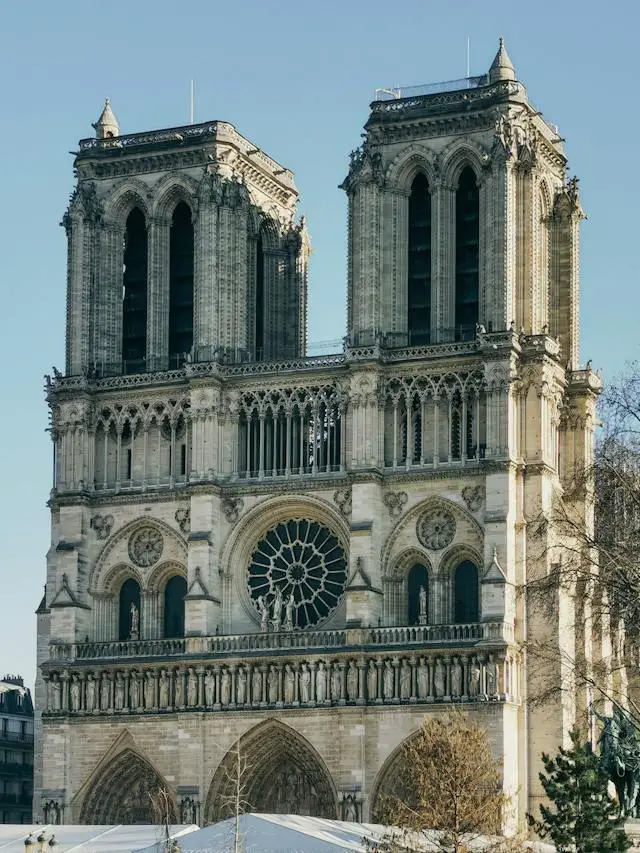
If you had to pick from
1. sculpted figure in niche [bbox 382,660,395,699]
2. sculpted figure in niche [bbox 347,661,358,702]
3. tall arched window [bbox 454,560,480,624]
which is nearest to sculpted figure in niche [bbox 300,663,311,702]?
sculpted figure in niche [bbox 347,661,358,702]

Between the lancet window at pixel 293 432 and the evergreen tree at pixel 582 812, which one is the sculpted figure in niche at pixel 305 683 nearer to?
the lancet window at pixel 293 432

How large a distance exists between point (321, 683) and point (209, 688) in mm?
3610

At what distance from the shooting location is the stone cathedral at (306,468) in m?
65.4

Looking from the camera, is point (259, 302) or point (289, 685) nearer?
point (289, 685)

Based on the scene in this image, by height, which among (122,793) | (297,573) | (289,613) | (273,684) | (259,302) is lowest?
(122,793)

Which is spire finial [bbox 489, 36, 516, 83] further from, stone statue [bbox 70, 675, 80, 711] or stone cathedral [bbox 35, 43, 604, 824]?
stone statue [bbox 70, 675, 80, 711]

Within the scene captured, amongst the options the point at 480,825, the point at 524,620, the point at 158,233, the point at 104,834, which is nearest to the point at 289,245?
the point at 158,233

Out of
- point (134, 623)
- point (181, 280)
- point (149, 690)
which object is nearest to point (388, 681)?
point (149, 690)

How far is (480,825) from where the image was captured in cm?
4906

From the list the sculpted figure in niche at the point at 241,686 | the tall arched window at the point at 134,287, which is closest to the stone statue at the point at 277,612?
the sculpted figure in niche at the point at 241,686

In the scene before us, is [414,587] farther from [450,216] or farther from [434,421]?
[450,216]

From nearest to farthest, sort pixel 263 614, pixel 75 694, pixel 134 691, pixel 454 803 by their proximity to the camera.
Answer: pixel 454 803
pixel 263 614
pixel 134 691
pixel 75 694

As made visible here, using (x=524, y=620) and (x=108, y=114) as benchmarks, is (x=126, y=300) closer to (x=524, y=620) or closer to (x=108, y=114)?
(x=108, y=114)

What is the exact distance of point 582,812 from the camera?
49.4 metres
